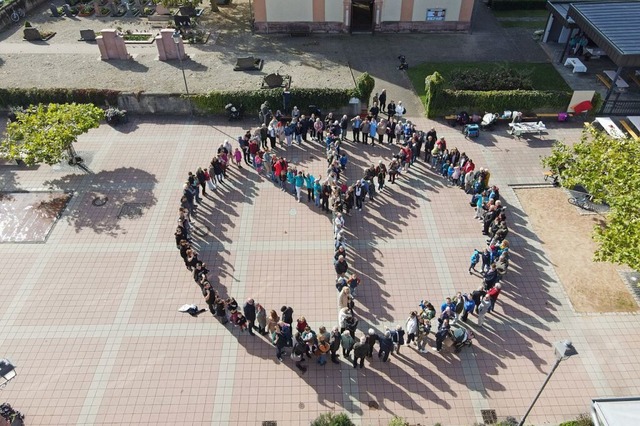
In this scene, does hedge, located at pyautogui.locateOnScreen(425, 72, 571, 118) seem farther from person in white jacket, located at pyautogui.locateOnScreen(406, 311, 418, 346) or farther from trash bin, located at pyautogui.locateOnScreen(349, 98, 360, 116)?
person in white jacket, located at pyautogui.locateOnScreen(406, 311, 418, 346)

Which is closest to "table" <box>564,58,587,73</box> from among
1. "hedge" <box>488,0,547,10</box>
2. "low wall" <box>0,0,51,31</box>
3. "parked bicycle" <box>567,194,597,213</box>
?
"hedge" <box>488,0,547,10</box>

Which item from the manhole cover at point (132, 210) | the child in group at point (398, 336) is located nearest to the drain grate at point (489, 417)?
the child in group at point (398, 336)

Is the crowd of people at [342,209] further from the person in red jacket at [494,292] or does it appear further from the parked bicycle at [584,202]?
the parked bicycle at [584,202]

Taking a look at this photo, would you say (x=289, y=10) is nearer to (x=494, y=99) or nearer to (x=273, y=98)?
(x=273, y=98)

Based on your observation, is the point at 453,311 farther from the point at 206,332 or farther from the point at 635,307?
the point at 206,332

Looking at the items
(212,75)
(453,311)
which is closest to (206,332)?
(453,311)

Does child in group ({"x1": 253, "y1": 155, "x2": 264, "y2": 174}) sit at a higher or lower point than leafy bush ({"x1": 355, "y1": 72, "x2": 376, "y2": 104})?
lower
